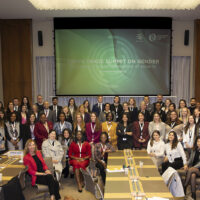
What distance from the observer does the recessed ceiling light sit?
7.09m

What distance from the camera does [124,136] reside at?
6.31 metres

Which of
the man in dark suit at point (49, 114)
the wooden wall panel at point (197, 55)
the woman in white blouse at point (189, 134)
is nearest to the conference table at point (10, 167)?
the man in dark suit at point (49, 114)

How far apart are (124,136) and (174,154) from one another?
141 centimetres

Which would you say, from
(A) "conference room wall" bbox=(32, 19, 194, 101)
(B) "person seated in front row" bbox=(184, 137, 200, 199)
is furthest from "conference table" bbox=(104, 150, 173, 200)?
(A) "conference room wall" bbox=(32, 19, 194, 101)

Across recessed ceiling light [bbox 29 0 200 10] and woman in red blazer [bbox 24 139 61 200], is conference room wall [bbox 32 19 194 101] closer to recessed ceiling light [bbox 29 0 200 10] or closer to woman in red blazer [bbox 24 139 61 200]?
recessed ceiling light [bbox 29 0 200 10]

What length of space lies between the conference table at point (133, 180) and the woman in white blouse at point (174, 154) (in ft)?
1.77

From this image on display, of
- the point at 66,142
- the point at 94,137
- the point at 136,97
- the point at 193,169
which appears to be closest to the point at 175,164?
the point at 193,169

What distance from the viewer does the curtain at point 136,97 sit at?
9953 millimetres

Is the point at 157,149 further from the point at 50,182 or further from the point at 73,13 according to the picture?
the point at 73,13

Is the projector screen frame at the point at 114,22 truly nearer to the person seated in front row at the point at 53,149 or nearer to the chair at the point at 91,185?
the person seated in front row at the point at 53,149

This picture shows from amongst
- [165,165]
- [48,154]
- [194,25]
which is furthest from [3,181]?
[194,25]

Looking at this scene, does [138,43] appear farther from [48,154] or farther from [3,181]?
[3,181]

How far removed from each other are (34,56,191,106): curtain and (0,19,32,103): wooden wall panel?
483mm

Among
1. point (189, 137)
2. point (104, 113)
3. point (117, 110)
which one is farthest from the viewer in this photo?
Answer: point (117, 110)
